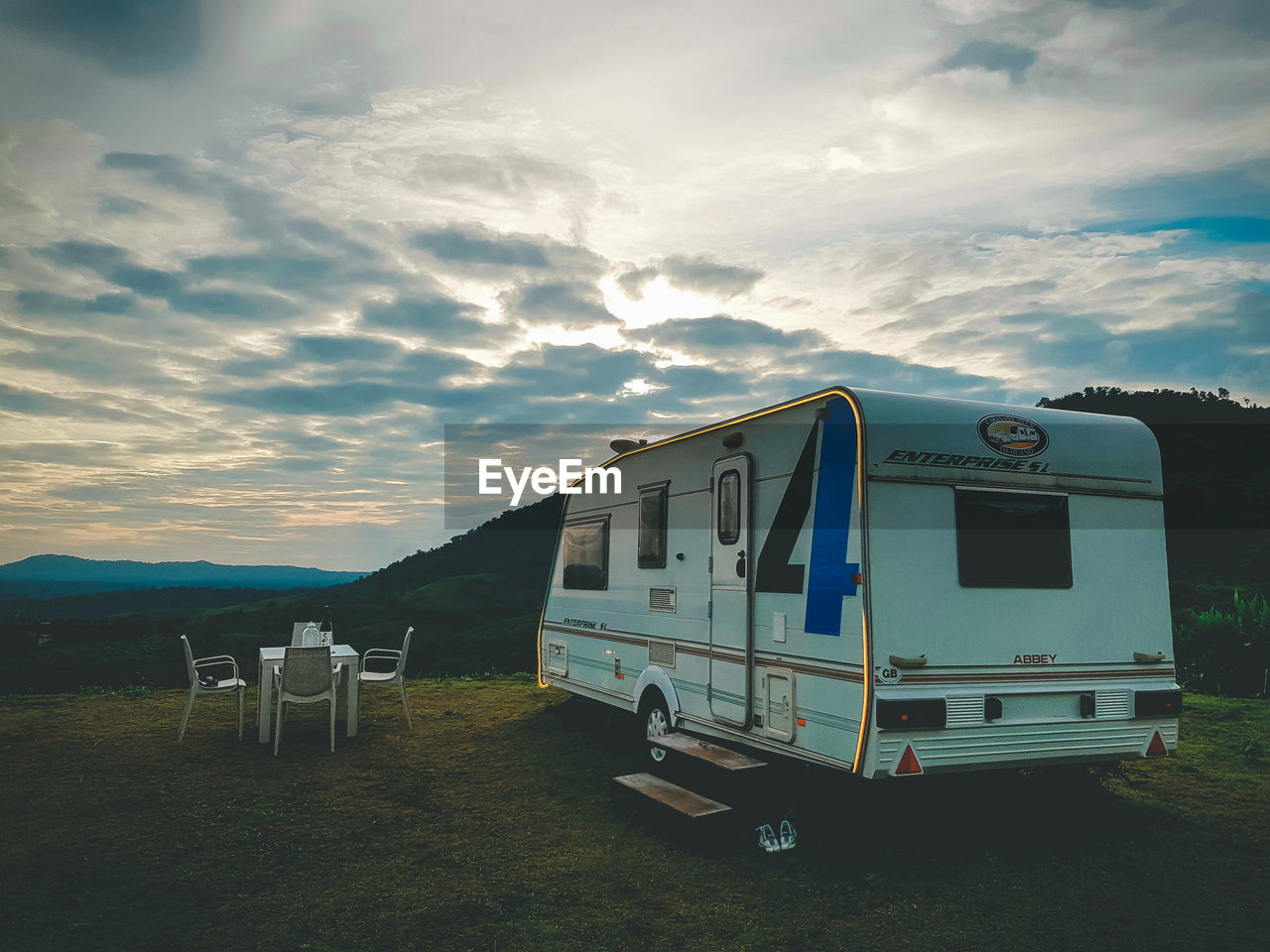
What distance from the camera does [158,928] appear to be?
4395mm

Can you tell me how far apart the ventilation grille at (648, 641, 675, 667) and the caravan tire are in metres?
0.30

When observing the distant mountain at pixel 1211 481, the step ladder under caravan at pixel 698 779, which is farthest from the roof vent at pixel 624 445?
the distant mountain at pixel 1211 481

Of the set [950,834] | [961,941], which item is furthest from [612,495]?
[961,941]

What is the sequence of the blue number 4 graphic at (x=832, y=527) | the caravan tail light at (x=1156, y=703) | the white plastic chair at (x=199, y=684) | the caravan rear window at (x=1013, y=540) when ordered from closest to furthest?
the blue number 4 graphic at (x=832, y=527), the caravan rear window at (x=1013, y=540), the caravan tail light at (x=1156, y=703), the white plastic chair at (x=199, y=684)

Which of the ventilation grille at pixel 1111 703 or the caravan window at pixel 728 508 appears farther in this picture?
the caravan window at pixel 728 508

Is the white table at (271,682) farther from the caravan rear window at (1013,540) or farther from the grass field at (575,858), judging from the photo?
the caravan rear window at (1013,540)

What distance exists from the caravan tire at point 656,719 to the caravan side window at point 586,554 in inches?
57.3

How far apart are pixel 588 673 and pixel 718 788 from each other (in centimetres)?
258

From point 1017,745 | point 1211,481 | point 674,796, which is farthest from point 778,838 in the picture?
point 1211,481

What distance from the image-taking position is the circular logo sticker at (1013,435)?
220 inches

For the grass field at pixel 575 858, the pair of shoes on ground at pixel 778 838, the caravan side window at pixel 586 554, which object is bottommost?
the grass field at pixel 575 858

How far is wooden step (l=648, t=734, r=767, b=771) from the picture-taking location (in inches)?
229

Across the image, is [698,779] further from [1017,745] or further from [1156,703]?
[1156,703]

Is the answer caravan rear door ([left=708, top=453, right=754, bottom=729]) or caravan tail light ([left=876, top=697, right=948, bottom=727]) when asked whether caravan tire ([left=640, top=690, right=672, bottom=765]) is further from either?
caravan tail light ([left=876, top=697, right=948, bottom=727])
